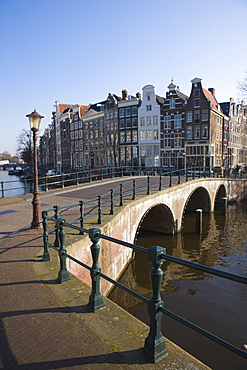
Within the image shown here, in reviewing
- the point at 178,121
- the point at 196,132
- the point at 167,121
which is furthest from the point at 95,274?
the point at 167,121

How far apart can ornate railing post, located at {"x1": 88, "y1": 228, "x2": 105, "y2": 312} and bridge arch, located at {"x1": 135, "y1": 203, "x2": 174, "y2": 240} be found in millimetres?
12841

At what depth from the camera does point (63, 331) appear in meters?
3.03

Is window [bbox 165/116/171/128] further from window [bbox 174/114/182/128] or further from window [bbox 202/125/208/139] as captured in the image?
window [bbox 202/125/208/139]

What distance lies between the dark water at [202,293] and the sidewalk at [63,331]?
4.30 metres

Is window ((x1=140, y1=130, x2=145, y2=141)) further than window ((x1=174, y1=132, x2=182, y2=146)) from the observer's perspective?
Yes

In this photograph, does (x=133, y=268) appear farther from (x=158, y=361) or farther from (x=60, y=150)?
(x=60, y=150)

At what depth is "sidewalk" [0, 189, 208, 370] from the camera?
2.55 meters

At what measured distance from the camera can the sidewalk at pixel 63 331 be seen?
2.55 meters

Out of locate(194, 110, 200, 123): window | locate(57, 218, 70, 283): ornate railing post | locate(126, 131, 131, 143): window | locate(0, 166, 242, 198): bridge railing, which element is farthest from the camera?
locate(126, 131, 131, 143): window

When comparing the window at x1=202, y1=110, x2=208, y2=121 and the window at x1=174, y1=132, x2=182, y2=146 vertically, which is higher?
the window at x1=202, y1=110, x2=208, y2=121

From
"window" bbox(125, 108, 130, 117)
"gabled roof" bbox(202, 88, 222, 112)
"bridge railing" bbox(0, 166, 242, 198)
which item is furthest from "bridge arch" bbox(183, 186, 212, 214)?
"window" bbox(125, 108, 130, 117)

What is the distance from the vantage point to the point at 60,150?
67.2 metres

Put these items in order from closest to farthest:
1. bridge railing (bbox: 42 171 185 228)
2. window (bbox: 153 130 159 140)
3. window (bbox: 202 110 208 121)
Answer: bridge railing (bbox: 42 171 185 228)
window (bbox: 202 110 208 121)
window (bbox: 153 130 159 140)

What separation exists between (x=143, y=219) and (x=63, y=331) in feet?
46.8
